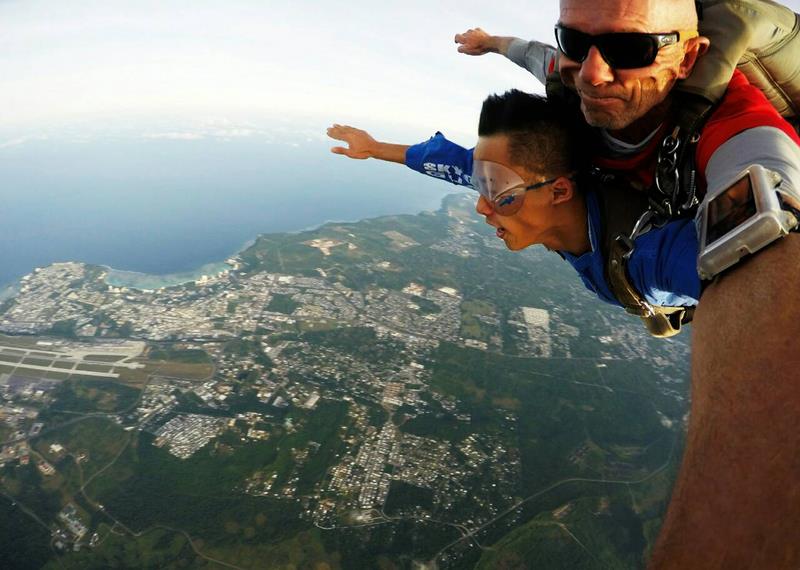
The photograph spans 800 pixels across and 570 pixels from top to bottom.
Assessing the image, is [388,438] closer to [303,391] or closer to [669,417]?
[303,391]

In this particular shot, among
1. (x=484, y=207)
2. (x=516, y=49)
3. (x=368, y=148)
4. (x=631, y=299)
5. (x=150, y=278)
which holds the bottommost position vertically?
(x=150, y=278)

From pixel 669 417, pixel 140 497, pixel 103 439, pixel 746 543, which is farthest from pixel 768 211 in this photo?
pixel 669 417

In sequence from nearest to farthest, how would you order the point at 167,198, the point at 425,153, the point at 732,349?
the point at 732,349 → the point at 425,153 → the point at 167,198

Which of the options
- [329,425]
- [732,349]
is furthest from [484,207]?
[329,425]

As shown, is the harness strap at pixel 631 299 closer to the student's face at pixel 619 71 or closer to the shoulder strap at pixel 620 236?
the shoulder strap at pixel 620 236

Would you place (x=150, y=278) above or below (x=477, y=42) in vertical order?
below

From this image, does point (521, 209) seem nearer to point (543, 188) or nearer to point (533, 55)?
point (543, 188)
